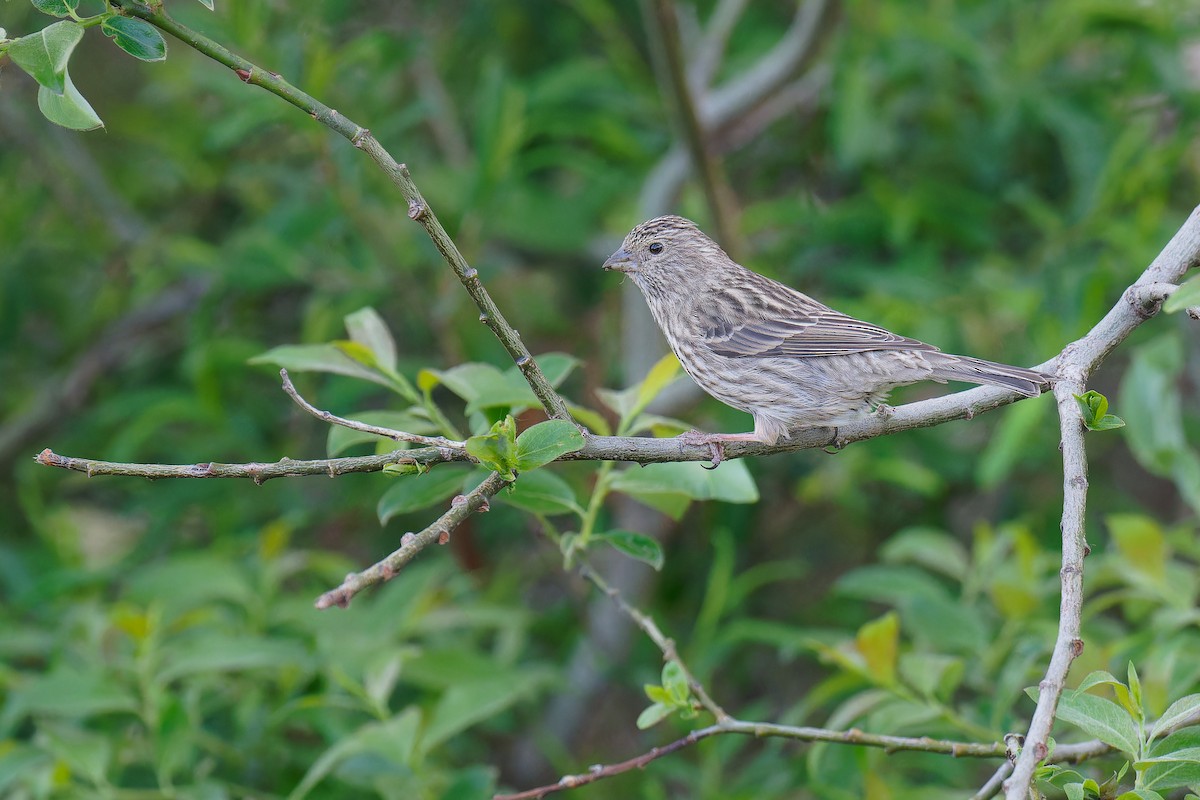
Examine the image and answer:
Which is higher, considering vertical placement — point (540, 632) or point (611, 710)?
point (540, 632)

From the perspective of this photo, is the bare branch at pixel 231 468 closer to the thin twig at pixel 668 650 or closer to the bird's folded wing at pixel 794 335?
the thin twig at pixel 668 650

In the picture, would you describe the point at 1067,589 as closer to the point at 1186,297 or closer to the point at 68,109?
the point at 1186,297

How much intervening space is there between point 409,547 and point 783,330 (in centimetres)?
217

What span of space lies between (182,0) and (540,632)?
361 centimetres

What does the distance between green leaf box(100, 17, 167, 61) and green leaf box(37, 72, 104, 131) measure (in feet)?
0.36

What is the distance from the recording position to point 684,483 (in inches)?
108

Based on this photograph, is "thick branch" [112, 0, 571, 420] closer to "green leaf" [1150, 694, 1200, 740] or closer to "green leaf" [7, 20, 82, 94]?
"green leaf" [7, 20, 82, 94]

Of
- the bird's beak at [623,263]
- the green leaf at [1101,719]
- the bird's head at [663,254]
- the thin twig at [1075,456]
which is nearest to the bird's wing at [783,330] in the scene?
the bird's head at [663,254]

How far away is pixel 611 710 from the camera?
5770 mm

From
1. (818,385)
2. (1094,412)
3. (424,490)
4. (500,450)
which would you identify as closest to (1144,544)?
(818,385)

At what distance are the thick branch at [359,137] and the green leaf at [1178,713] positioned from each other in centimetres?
125

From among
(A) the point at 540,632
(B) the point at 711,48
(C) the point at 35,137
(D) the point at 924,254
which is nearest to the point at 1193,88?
(D) the point at 924,254

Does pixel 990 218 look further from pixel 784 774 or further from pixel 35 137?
pixel 35 137

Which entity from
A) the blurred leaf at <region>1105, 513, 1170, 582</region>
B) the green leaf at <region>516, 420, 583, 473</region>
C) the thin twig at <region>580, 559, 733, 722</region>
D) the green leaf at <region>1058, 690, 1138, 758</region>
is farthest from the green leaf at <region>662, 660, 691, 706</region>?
the blurred leaf at <region>1105, 513, 1170, 582</region>
